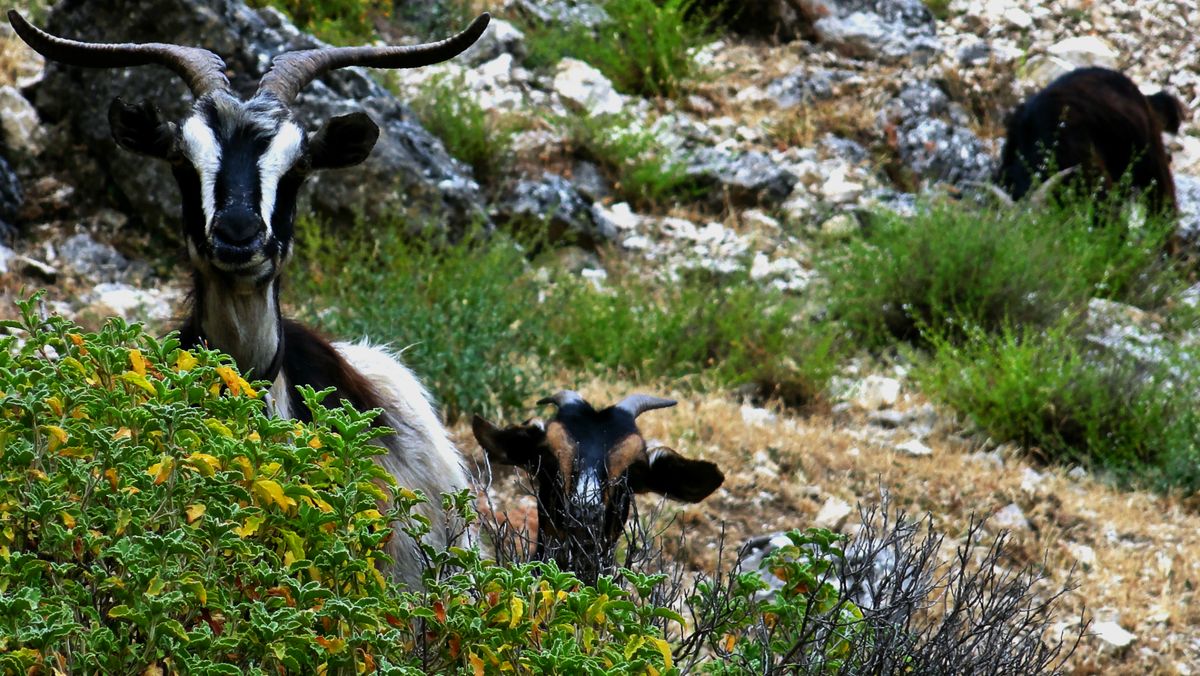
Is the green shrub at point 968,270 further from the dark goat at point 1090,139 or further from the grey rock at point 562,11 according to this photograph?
the grey rock at point 562,11

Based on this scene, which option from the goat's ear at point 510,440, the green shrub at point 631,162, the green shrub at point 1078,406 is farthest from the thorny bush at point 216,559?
the green shrub at point 631,162

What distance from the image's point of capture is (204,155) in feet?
14.4

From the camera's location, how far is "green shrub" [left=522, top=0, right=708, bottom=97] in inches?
546

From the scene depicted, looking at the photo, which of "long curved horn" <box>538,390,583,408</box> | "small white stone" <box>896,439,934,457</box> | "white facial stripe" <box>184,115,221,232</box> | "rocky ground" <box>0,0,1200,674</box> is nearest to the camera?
"white facial stripe" <box>184,115,221,232</box>

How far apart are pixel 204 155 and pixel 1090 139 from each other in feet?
32.0

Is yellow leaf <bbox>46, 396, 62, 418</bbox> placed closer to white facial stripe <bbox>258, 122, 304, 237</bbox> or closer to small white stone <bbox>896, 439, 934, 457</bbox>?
white facial stripe <bbox>258, 122, 304, 237</bbox>

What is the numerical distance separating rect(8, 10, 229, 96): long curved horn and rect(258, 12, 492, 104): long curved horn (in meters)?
0.23

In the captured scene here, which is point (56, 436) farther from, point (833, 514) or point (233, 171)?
point (833, 514)

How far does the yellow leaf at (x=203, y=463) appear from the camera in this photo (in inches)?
102

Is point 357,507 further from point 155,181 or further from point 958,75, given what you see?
point 958,75

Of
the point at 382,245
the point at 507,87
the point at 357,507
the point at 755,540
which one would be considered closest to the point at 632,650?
the point at 357,507

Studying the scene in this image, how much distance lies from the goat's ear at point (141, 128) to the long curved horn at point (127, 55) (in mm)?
213

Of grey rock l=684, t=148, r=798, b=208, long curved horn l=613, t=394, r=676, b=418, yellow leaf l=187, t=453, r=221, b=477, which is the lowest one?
grey rock l=684, t=148, r=798, b=208

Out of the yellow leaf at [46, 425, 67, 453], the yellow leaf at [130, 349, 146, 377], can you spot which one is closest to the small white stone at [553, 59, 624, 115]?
the yellow leaf at [130, 349, 146, 377]
